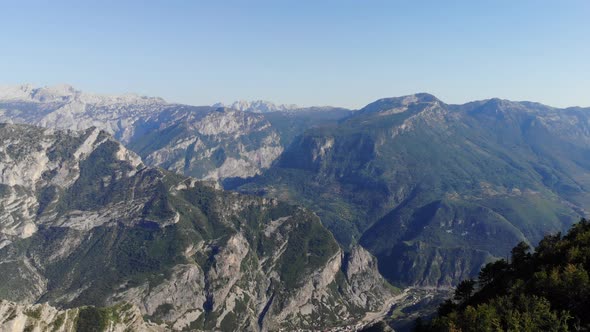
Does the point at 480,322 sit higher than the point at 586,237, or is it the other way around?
the point at 586,237

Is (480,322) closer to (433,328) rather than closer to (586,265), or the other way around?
(433,328)

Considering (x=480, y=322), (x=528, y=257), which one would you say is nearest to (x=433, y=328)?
(x=480, y=322)

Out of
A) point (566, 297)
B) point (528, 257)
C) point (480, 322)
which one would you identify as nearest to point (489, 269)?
point (528, 257)

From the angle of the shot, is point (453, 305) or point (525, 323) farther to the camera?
point (453, 305)

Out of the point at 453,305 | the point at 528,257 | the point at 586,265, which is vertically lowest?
the point at 453,305

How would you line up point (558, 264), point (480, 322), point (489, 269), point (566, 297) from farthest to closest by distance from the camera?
point (489, 269)
point (558, 264)
point (566, 297)
point (480, 322)

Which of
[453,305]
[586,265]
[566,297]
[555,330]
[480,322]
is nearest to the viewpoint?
[555,330]

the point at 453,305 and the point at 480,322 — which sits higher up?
the point at 480,322

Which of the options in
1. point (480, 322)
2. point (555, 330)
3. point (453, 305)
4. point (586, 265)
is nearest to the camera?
point (555, 330)

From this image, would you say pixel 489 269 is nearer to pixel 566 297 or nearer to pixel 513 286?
pixel 513 286
